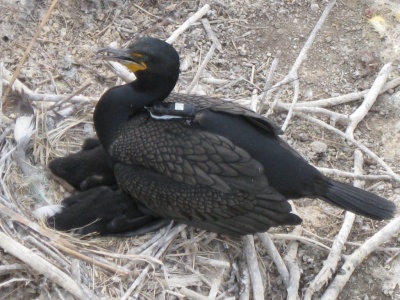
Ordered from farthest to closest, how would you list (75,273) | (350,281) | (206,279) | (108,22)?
(108,22) < (350,281) < (206,279) < (75,273)

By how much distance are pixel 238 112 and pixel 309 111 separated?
3.77 ft

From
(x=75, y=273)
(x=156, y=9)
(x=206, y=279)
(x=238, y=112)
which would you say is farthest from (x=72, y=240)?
(x=156, y=9)

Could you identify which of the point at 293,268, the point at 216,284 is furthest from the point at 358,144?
the point at 216,284

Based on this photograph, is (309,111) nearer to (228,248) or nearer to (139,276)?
(228,248)

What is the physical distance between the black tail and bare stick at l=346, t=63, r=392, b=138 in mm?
936

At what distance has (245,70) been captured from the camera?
668 centimetres

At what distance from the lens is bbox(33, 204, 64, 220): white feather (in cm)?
531

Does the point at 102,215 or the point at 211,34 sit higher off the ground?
the point at 211,34

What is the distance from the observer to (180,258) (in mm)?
5324

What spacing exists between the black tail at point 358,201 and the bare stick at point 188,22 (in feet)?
5.65

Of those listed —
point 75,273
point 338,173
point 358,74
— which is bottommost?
point 75,273

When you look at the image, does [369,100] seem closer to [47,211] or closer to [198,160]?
Answer: [198,160]

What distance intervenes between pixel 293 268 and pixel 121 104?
1.40m

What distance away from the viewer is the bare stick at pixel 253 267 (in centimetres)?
526
